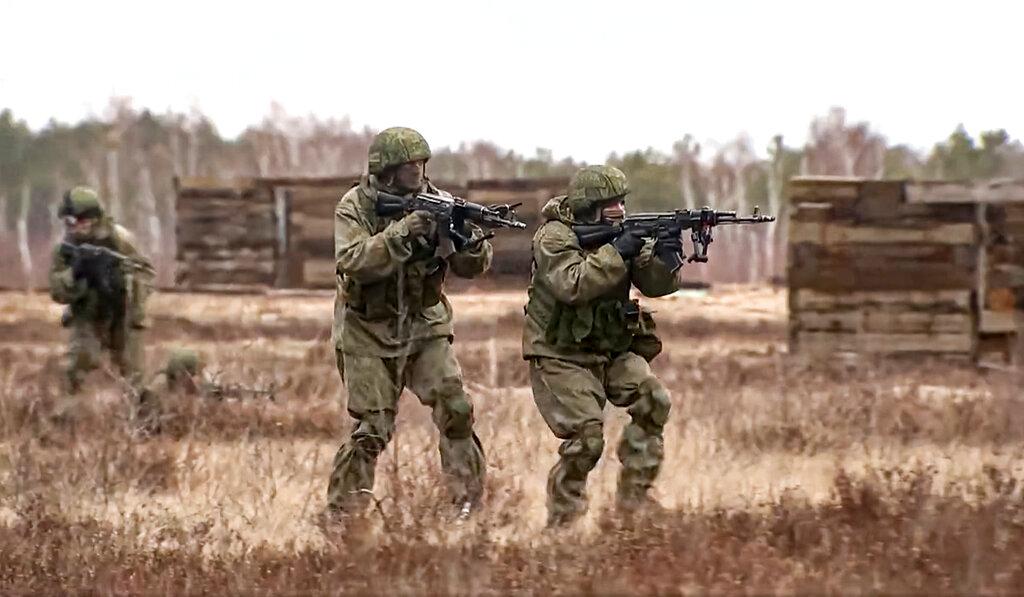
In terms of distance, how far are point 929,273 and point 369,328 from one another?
887cm

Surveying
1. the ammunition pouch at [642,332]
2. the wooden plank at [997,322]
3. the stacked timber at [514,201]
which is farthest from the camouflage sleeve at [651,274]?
the stacked timber at [514,201]

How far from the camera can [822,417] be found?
9914 millimetres

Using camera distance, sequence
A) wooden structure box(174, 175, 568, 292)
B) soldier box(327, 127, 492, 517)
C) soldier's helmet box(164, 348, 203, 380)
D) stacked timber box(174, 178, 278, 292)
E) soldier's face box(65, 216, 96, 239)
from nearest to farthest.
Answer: soldier box(327, 127, 492, 517)
soldier's face box(65, 216, 96, 239)
soldier's helmet box(164, 348, 203, 380)
wooden structure box(174, 175, 568, 292)
stacked timber box(174, 178, 278, 292)

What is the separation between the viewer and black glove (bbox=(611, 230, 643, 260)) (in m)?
6.64

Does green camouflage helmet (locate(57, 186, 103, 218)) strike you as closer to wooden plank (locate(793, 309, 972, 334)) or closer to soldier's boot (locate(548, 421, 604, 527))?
soldier's boot (locate(548, 421, 604, 527))

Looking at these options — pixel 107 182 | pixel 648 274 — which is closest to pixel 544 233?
pixel 648 274

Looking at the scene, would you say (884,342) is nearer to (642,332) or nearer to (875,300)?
(875,300)

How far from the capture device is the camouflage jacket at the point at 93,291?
10.2m

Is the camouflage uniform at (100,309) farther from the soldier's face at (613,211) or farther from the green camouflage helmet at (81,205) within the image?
the soldier's face at (613,211)

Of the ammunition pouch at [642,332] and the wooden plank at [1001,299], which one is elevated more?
the ammunition pouch at [642,332]

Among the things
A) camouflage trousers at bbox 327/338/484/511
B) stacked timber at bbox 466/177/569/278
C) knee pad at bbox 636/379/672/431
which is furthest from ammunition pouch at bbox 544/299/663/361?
stacked timber at bbox 466/177/569/278

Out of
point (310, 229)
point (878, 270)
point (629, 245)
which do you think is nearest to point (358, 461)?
point (629, 245)

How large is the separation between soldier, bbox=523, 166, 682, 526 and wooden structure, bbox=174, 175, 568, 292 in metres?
12.3

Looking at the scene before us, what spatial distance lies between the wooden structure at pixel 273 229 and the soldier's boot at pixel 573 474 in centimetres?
1256
